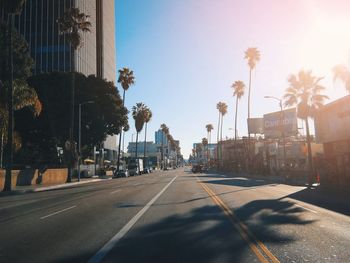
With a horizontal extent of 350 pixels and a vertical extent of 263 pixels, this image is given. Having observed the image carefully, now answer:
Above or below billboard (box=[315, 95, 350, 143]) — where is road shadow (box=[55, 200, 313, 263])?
below

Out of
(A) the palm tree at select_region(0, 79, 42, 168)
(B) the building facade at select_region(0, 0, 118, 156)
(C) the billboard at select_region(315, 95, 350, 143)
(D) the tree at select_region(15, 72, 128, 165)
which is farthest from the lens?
(B) the building facade at select_region(0, 0, 118, 156)

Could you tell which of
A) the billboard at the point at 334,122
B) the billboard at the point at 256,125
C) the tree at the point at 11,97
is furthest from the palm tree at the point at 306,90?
the billboard at the point at 256,125

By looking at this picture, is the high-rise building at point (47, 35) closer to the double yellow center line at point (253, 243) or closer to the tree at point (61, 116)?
the tree at point (61, 116)

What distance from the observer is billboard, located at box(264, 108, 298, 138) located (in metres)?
72.5

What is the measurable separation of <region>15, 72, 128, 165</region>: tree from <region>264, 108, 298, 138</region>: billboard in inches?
1062

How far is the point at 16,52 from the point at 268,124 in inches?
1762

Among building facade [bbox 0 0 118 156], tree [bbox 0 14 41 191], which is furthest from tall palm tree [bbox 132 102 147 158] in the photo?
tree [bbox 0 14 41 191]

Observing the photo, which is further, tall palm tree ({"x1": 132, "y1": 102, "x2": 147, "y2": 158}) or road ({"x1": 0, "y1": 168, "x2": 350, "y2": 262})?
tall palm tree ({"x1": 132, "y1": 102, "x2": 147, "y2": 158})

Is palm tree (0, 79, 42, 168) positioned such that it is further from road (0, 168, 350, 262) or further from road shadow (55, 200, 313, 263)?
road shadow (55, 200, 313, 263)

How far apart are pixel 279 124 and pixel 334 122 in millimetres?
42328

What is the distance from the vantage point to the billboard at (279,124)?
238ft

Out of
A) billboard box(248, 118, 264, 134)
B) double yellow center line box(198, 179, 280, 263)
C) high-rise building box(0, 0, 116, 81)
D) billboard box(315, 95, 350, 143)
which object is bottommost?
double yellow center line box(198, 179, 280, 263)

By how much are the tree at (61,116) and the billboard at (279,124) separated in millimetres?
26973

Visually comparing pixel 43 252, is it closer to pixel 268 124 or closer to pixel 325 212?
pixel 325 212
